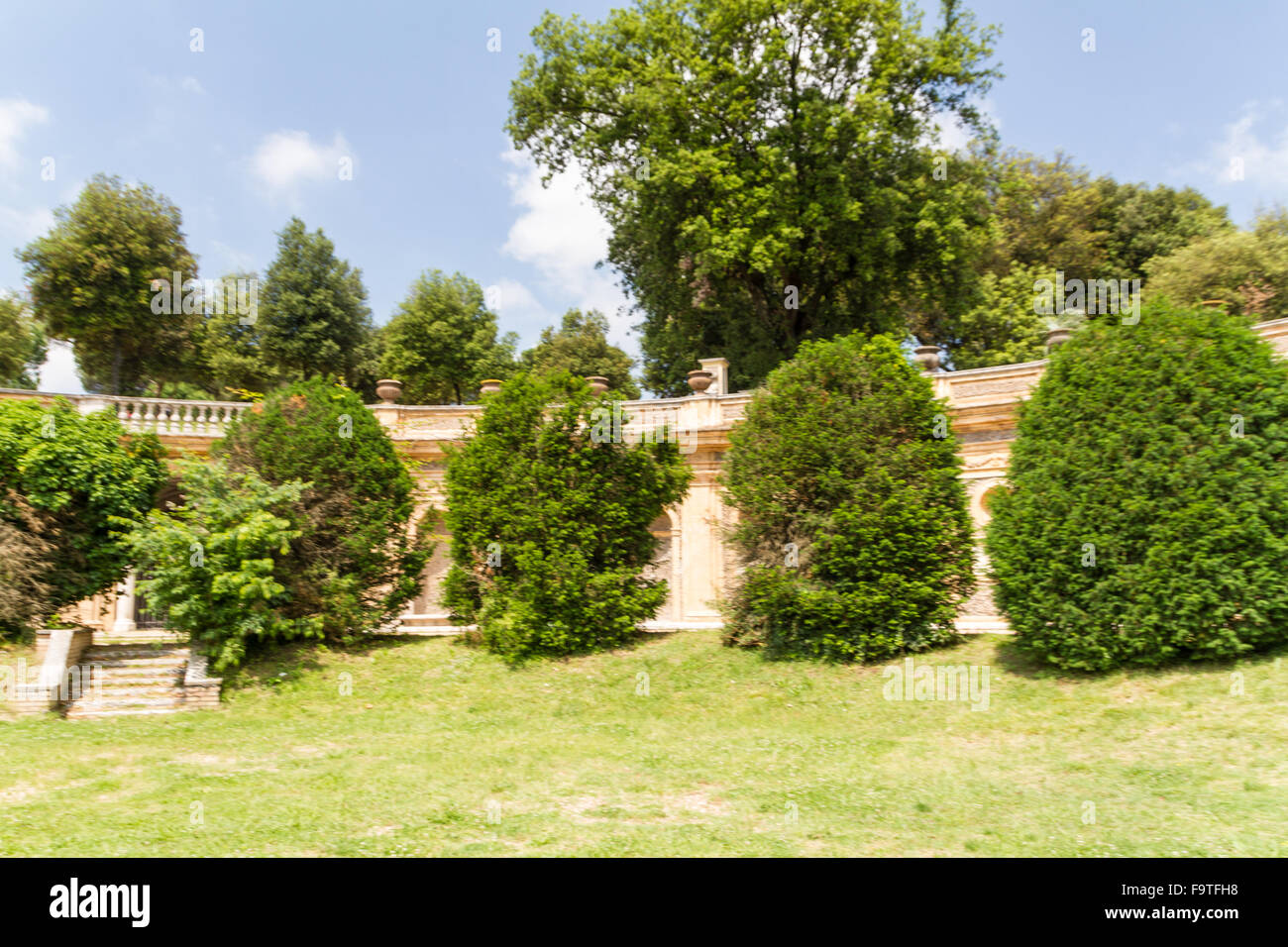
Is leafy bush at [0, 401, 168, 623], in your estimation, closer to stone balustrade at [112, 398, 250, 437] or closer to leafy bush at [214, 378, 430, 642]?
leafy bush at [214, 378, 430, 642]

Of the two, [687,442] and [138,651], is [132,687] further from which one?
[687,442]

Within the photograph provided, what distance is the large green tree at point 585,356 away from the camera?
41.0 m

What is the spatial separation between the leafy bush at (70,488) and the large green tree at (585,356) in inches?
881

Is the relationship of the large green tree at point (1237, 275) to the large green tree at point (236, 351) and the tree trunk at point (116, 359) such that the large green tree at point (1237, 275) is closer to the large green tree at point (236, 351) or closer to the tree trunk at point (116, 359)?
the large green tree at point (236, 351)

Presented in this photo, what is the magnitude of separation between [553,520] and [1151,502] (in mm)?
9716

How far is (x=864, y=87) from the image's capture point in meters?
28.5

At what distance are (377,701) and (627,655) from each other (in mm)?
4468

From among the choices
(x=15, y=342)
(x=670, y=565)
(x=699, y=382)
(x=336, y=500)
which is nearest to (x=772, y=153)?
(x=699, y=382)

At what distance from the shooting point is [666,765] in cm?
1121

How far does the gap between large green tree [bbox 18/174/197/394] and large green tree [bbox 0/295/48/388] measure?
422cm

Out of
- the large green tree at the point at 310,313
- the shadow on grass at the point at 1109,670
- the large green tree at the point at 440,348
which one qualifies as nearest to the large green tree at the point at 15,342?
the large green tree at the point at 310,313

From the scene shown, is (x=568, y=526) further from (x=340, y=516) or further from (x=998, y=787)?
(x=998, y=787)

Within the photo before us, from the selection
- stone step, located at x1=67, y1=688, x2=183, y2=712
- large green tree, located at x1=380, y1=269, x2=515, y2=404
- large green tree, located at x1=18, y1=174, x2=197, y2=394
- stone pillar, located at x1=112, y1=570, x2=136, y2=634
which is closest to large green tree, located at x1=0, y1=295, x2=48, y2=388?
large green tree, located at x1=18, y1=174, x2=197, y2=394

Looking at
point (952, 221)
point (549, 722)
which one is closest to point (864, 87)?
point (952, 221)
